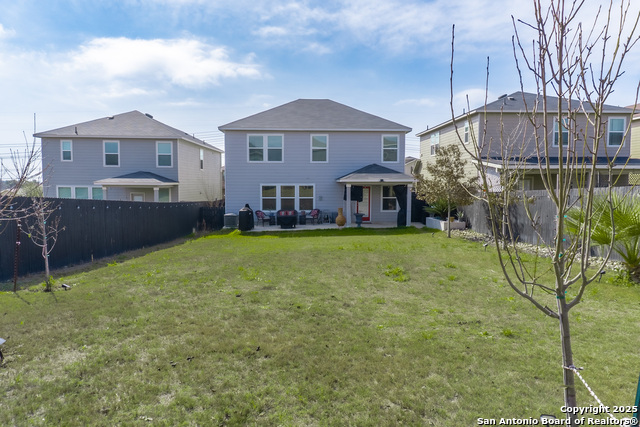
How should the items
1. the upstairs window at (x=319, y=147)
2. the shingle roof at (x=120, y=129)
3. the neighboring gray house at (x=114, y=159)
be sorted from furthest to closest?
the neighboring gray house at (x=114, y=159), the shingle roof at (x=120, y=129), the upstairs window at (x=319, y=147)

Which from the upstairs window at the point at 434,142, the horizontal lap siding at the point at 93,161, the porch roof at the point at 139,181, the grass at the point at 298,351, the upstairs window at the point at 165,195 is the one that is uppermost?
the upstairs window at the point at 434,142

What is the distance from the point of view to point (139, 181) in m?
20.7

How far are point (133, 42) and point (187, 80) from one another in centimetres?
796

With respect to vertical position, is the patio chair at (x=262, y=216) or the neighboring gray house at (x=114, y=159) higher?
the neighboring gray house at (x=114, y=159)

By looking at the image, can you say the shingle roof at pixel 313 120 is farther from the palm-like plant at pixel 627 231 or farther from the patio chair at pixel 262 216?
the palm-like plant at pixel 627 231

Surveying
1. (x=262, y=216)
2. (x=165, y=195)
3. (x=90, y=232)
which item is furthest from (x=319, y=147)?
(x=90, y=232)

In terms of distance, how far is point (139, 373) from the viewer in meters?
4.00

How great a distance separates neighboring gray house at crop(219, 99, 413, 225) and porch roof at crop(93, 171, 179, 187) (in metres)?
3.51

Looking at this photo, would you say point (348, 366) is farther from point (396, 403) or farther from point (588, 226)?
point (588, 226)

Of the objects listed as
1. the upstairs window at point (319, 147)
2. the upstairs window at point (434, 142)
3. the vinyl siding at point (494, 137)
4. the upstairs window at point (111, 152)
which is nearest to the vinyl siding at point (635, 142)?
the vinyl siding at point (494, 137)

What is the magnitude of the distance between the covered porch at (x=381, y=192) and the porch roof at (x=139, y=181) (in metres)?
9.25

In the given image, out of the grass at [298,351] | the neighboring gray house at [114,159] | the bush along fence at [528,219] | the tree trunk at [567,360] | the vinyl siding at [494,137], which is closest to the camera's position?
the tree trunk at [567,360]

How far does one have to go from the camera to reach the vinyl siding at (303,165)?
20.8 metres

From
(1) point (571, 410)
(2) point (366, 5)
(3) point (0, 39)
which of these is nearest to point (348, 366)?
(1) point (571, 410)
